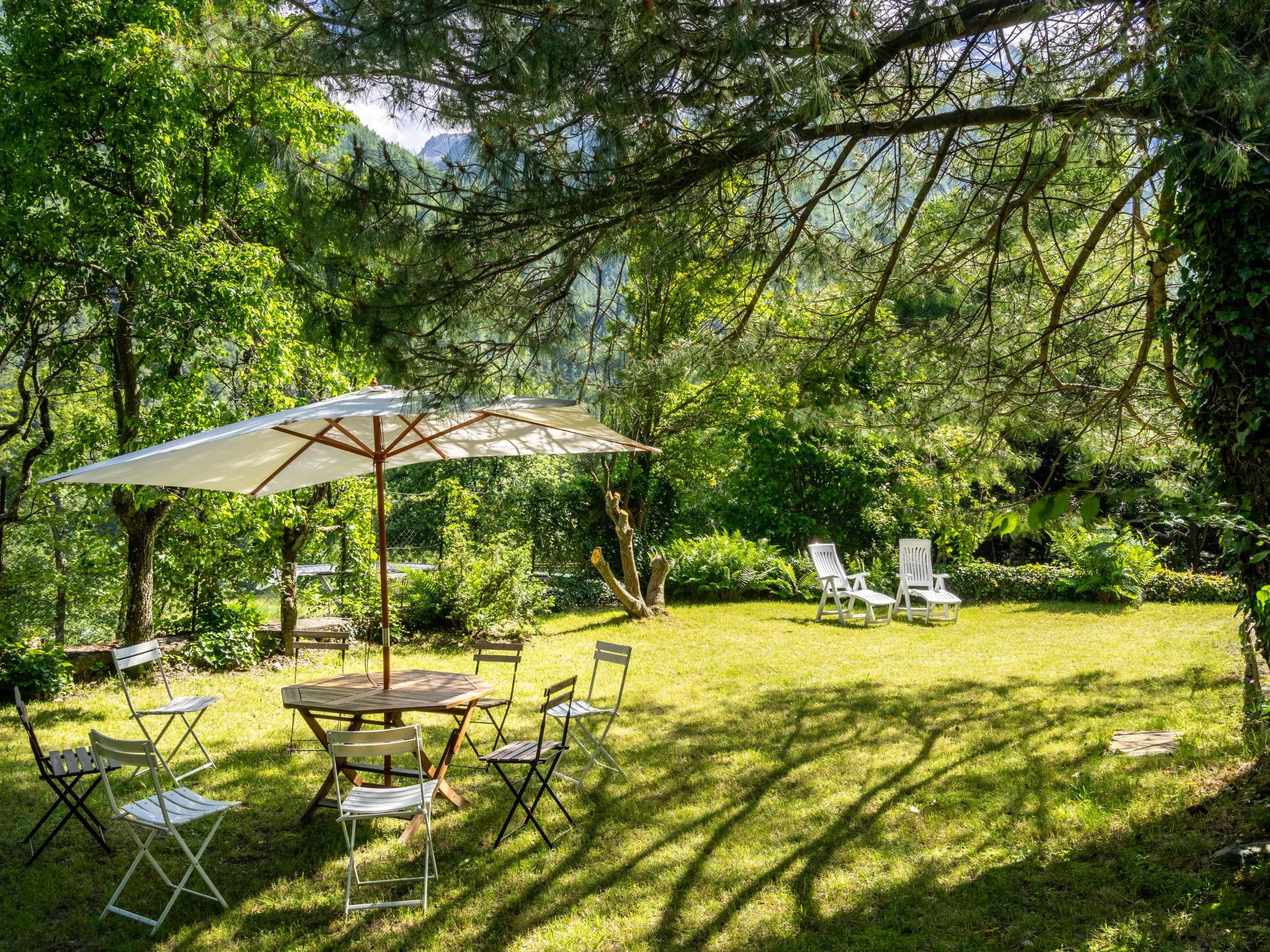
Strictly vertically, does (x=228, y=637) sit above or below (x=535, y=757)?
below

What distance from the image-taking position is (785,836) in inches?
176

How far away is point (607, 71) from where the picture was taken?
12.0ft

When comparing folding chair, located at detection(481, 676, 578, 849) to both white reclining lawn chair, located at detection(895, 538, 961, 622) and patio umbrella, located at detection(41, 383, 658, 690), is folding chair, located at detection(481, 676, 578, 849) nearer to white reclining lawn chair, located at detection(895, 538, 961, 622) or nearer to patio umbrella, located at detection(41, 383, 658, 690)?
patio umbrella, located at detection(41, 383, 658, 690)

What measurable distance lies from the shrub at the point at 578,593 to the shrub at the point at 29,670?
6.43 meters

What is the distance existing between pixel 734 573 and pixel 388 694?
8.74 metres

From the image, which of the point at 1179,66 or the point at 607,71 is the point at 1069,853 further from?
the point at 607,71

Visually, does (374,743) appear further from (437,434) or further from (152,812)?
(437,434)

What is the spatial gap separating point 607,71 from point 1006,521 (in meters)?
2.83

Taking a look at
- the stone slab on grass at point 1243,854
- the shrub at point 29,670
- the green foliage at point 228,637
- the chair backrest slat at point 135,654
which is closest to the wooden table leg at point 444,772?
the chair backrest slat at point 135,654

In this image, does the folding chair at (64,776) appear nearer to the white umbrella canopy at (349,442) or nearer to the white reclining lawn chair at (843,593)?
the white umbrella canopy at (349,442)

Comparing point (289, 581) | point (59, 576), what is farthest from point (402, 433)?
point (59, 576)

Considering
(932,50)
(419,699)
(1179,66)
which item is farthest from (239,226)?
(1179,66)

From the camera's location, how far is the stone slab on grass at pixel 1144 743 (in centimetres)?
517

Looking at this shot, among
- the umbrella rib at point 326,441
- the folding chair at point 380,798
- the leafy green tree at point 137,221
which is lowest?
the folding chair at point 380,798
